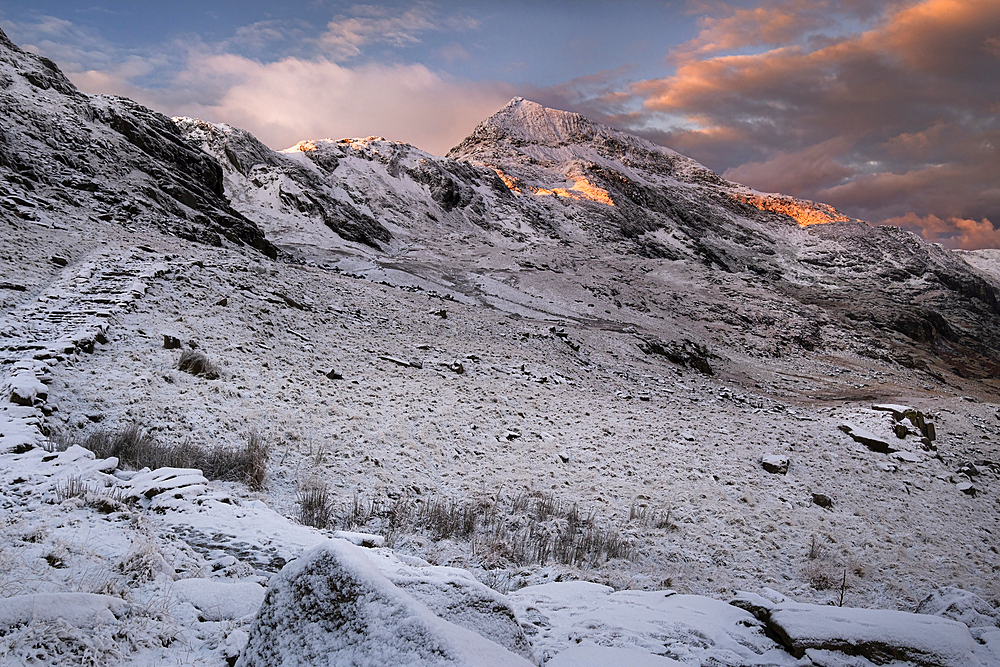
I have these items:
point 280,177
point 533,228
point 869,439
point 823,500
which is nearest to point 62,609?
point 823,500

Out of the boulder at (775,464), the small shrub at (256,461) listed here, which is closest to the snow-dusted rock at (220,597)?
the small shrub at (256,461)

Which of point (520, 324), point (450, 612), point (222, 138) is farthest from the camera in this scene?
point (222, 138)

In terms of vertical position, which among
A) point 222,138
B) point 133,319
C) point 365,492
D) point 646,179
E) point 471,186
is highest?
point 646,179

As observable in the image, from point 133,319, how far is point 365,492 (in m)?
8.43

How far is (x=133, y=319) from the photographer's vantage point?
1163 cm

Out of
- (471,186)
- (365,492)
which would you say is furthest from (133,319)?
(471,186)

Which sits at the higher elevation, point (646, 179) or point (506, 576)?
point (646, 179)

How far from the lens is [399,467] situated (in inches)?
344

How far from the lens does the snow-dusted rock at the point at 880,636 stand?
3382 millimetres

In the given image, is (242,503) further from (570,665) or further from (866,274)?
(866,274)

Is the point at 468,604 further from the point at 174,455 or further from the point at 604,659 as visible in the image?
the point at 174,455

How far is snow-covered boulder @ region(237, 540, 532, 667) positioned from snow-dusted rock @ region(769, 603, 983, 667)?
2.70 m

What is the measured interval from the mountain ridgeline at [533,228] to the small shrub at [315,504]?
672 inches

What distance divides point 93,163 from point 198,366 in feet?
65.2
